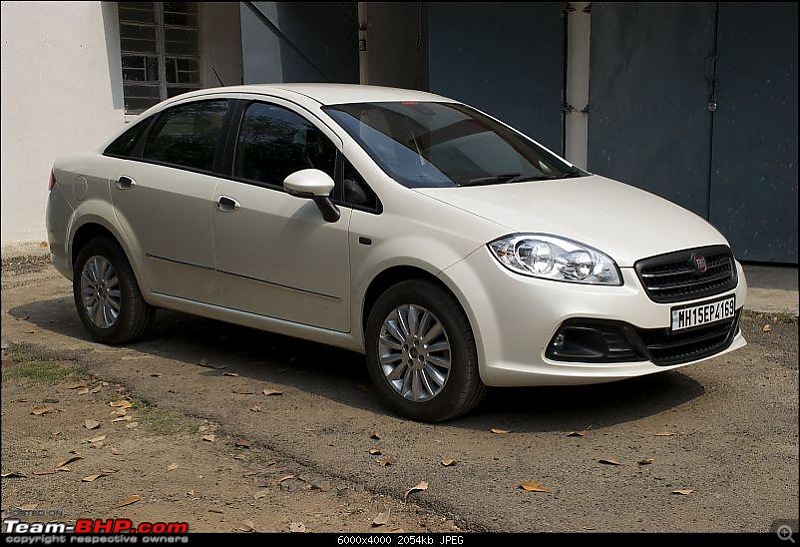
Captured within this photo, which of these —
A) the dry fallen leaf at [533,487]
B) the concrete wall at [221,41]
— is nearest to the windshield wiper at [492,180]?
the dry fallen leaf at [533,487]

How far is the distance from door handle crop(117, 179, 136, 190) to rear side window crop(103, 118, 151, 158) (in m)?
0.22

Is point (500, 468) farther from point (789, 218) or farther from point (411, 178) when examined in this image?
point (789, 218)

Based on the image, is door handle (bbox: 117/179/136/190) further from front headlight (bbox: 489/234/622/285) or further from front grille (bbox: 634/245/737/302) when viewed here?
front grille (bbox: 634/245/737/302)

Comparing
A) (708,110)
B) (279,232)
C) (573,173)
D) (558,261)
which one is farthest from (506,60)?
(558,261)

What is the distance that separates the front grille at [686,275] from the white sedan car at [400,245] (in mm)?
11

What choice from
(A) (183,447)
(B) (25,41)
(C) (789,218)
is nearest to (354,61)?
(B) (25,41)

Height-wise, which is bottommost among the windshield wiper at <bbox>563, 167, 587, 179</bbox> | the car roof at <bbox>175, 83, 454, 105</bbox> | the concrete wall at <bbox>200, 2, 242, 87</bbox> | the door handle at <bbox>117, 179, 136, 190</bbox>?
the door handle at <bbox>117, 179, 136, 190</bbox>

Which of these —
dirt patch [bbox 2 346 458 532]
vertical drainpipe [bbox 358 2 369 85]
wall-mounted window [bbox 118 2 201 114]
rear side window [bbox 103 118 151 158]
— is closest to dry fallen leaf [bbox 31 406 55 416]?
dirt patch [bbox 2 346 458 532]

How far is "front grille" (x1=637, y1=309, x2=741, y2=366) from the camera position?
498cm

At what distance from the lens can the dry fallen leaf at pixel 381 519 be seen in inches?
160

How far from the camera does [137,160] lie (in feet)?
22.5

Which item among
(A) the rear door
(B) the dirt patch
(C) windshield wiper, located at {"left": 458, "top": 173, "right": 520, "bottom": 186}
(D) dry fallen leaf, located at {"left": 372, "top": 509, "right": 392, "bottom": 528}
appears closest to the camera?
(D) dry fallen leaf, located at {"left": 372, "top": 509, "right": 392, "bottom": 528}

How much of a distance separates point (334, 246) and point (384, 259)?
0.39 m

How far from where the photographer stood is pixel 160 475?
4.68m
